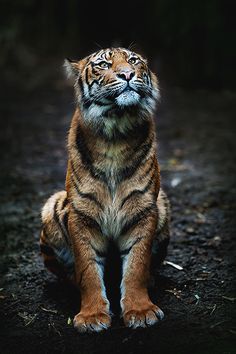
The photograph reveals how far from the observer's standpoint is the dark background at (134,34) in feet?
38.1

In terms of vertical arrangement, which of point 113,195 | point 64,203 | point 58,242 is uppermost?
point 113,195

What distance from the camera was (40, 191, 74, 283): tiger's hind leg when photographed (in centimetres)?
459

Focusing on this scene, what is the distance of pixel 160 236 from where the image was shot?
4.63 m

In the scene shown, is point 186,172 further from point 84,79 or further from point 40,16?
point 40,16

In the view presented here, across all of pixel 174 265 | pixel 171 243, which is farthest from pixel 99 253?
pixel 171 243

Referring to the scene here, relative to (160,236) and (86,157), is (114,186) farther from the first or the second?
(160,236)

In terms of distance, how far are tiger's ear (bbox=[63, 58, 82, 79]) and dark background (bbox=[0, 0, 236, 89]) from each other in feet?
20.7

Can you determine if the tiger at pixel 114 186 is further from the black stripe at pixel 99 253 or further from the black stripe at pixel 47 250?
the black stripe at pixel 47 250

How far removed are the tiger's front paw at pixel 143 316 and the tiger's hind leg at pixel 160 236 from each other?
64 centimetres

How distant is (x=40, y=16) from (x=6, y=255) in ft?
31.7

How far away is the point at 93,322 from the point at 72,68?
72.2 inches

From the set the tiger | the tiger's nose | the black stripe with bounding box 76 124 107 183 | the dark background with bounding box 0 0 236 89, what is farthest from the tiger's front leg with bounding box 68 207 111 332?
the dark background with bounding box 0 0 236 89

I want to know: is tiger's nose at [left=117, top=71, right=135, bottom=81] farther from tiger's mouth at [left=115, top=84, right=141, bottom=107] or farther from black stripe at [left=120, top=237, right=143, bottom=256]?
black stripe at [left=120, top=237, right=143, bottom=256]

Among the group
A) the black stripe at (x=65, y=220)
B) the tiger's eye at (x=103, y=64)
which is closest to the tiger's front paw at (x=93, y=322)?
the black stripe at (x=65, y=220)
